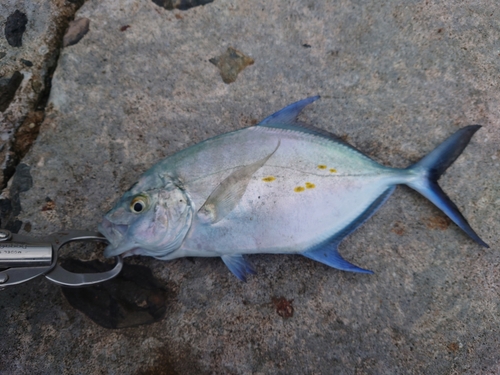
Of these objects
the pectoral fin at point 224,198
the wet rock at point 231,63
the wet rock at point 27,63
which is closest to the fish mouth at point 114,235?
the pectoral fin at point 224,198

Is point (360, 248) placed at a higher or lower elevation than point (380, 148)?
lower

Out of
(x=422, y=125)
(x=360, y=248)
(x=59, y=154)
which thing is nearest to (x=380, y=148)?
(x=422, y=125)

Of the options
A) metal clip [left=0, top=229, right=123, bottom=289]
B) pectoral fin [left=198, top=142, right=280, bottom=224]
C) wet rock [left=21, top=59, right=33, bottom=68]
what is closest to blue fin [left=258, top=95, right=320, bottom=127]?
pectoral fin [left=198, top=142, right=280, bottom=224]

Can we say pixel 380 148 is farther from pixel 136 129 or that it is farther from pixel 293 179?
pixel 136 129

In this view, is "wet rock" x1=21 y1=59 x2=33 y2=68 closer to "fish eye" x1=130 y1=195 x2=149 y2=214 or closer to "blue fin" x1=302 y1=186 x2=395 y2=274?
"fish eye" x1=130 y1=195 x2=149 y2=214

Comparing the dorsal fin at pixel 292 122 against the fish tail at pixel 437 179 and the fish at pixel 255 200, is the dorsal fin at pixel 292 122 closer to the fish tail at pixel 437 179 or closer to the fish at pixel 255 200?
the fish at pixel 255 200

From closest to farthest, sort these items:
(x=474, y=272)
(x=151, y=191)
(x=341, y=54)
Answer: (x=151, y=191) < (x=474, y=272) < (x=341, y=54)
